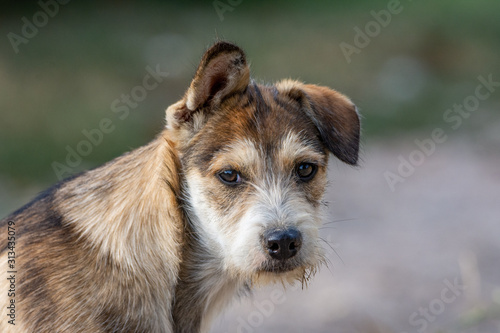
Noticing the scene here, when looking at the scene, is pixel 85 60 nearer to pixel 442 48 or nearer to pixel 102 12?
pixel 102 12

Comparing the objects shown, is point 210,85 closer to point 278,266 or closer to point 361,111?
point 278,266

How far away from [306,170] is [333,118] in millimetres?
447

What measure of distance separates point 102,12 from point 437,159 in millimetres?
7563

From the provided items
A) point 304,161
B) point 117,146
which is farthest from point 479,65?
point 304,161

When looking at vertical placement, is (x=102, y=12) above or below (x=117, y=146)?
above

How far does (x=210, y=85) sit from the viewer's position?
4.90m

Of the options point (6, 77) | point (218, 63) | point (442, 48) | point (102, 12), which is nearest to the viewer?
point (218, 63)

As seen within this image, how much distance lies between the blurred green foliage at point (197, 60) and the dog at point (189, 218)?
6.81m

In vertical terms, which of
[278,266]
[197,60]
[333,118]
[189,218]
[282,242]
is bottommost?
→ [278,266]

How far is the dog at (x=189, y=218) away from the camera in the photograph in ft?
15.1

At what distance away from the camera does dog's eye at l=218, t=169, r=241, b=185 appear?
16.0ft

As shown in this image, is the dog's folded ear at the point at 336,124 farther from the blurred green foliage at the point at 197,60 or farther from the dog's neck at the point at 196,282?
the blurred green foliage at the point at 197,60

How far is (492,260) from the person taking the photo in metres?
9.70

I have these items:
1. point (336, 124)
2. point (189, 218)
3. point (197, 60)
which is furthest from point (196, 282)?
point (197, 60)
